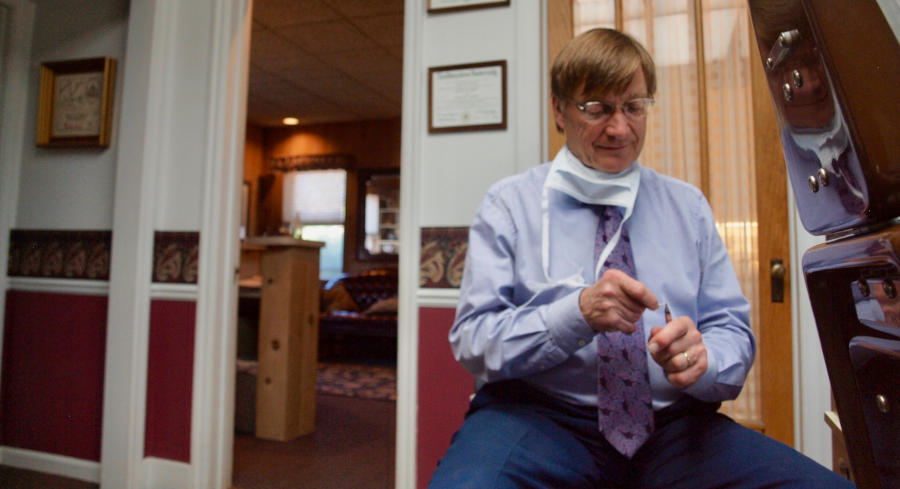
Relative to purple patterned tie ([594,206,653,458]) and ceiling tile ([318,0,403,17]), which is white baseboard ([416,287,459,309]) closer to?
purple patterned tie ([594,206,653,458])

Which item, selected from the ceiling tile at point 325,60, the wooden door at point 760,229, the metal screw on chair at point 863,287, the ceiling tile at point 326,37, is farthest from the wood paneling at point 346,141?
the metal screw on chair at point 863,287

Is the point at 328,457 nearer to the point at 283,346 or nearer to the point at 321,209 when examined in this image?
the point at 283,346

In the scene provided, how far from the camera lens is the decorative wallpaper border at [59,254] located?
2.56 m

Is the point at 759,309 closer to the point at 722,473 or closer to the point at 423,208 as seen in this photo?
the point at 722,473

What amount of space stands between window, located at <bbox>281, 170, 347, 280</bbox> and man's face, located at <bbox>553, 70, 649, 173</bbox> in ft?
20.8

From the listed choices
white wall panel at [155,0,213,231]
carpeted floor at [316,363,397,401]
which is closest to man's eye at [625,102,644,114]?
white wall panel at [155,0,213,231]

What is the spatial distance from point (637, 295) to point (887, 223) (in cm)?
41

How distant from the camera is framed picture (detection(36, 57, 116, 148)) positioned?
2.60 m

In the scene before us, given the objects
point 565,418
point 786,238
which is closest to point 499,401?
point 565,418

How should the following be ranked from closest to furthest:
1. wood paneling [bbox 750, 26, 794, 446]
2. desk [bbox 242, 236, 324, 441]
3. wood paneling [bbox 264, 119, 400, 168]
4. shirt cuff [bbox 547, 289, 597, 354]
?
shirt cuff [bbox 547, 289, 597, 354] → wood paneling [bbox 750, 26, 794, 446] → desk [bbox 242, 236, 324, 441] → wood paneling [bbox 264, 119, 400, 168]

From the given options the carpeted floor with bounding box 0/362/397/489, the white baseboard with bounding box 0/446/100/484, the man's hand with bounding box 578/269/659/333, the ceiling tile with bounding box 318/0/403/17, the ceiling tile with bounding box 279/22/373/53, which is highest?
the ceiling tile with bounding box 279/22/373/53

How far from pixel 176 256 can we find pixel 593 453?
2.12 m

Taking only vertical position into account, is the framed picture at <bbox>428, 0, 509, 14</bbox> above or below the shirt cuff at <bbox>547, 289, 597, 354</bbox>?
above

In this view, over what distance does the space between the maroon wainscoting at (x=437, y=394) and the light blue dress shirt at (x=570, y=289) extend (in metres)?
0.86
